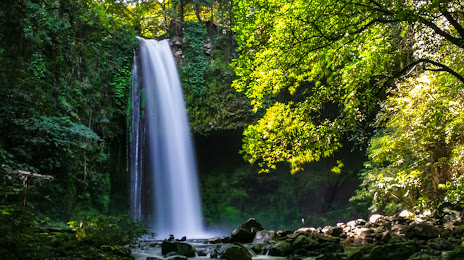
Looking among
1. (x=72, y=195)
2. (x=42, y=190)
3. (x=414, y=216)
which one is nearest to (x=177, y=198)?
(x=72, y=195)

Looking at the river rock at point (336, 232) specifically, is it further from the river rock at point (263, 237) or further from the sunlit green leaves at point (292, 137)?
the sunlit green leaves at point (292, 137)

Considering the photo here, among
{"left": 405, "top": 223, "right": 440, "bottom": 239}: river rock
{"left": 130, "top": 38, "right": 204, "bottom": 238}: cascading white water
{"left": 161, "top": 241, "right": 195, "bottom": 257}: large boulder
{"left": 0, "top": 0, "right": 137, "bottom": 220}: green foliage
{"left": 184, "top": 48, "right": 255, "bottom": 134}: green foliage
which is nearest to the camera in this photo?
{"left": 0, "top": 0, "right": 137, "bottom": 220}: green foliage

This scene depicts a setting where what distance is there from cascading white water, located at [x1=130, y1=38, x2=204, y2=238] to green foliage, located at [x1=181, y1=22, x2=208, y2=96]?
2.24 ft

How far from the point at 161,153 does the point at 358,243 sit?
39.5ft

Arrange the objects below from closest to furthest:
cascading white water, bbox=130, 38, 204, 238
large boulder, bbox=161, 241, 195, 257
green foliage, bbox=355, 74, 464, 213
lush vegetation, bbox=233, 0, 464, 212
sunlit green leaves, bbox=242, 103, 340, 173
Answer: lush vegetation, bbox=233, 0, 464, 212 < sunlit green leaves, bbox=242, 103, 340, 173 < green foliage, bbox=355, 74, 464, 213 < large boulder, bbox=161, 241, 195, 257 < cascading white water, bbox=130, 38, 204, 238

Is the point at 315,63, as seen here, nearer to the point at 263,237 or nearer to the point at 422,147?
the point at 422,147

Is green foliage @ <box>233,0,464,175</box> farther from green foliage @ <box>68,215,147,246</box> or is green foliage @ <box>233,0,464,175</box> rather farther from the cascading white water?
the cascading white water

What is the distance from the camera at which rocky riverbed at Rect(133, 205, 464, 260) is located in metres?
8.09

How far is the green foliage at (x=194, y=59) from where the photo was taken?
21422 mm

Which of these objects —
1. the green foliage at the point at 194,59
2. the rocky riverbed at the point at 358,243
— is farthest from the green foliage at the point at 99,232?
the green foliage at the point at 194,59

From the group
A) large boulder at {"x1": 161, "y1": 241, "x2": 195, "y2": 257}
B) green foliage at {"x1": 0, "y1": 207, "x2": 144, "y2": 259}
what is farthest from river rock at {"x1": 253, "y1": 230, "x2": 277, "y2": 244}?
green foliage at {"x1": 0, "y1": 207, "x2": 144, "y2": 259}

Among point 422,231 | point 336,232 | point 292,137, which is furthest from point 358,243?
point 292,137

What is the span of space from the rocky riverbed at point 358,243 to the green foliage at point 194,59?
10.9 meters

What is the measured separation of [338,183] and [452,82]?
14104 millimetres
